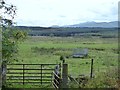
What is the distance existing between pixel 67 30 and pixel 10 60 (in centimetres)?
11471

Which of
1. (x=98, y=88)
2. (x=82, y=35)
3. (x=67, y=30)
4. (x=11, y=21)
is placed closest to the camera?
(x=98, y=88)

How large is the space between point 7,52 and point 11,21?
1.17 metres

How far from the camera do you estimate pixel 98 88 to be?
10.3m

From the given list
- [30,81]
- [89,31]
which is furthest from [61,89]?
[89,31]

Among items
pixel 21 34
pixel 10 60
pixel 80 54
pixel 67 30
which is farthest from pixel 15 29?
pixel 67 30

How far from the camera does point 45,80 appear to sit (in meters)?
15.9

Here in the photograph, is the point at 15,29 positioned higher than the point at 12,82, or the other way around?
the point at 15,29

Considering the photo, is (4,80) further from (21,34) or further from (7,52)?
(21,34)

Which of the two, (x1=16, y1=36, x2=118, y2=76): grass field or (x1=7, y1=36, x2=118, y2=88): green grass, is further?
(x1=16, y1=36, x2=118, y2=76): grass field

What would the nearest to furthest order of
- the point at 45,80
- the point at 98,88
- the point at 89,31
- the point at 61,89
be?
the point at 98,88 → the point at 61,89 → the point at 45,80 → the point at 89,31

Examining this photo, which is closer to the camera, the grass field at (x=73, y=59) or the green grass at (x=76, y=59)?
the green grass at (x=76, y=59)

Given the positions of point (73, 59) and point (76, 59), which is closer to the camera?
point (76, 59)

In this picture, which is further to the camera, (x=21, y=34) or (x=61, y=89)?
(x=21, y=34)

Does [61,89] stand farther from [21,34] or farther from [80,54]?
[80,54]
